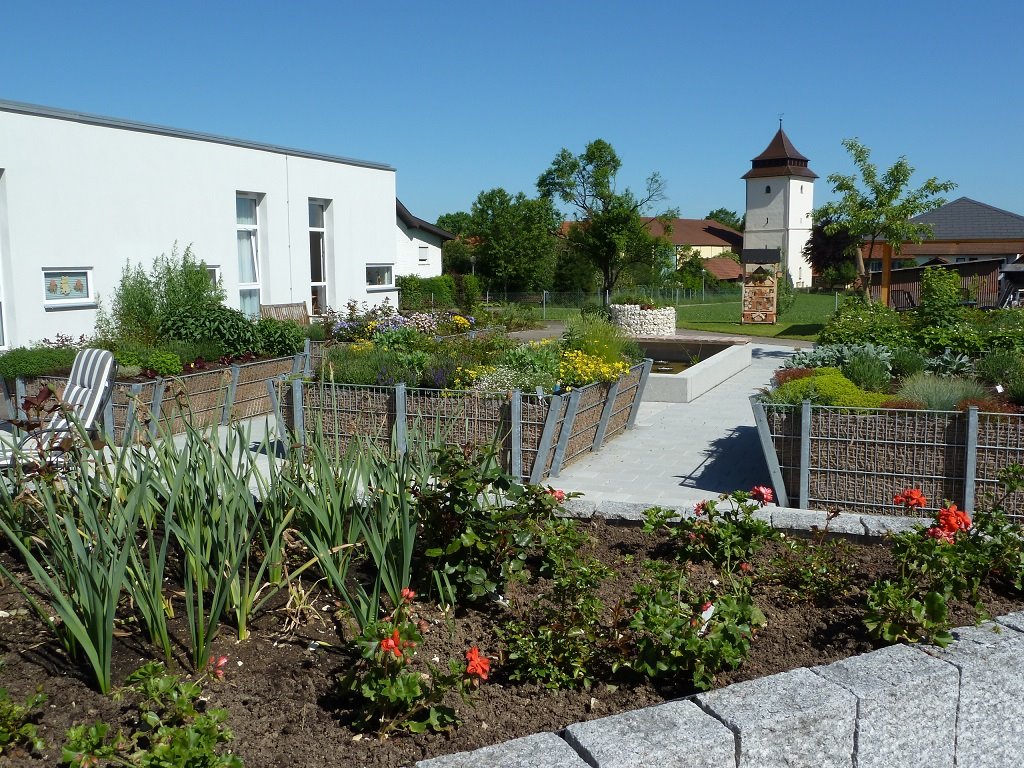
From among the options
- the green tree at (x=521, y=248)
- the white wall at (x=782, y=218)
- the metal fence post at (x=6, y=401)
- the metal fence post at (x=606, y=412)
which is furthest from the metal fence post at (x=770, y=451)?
the white wall at (x=782, y=218)

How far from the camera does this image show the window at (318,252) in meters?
18.7

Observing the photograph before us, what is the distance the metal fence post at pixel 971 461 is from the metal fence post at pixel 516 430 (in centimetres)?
318

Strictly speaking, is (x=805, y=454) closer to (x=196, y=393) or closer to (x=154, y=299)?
(x=196, y=393)

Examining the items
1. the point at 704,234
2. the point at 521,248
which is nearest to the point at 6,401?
the point at 521,248

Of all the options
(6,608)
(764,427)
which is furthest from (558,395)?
(6,608)

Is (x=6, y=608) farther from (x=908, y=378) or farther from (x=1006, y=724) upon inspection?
(x=908, y=378)

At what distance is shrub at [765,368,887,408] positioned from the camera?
268 inches

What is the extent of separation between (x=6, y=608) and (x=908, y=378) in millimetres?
7152

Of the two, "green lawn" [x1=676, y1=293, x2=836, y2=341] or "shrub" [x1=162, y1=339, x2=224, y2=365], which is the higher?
"shrub" [x1=162, y1=339, x2=224, y2=365]

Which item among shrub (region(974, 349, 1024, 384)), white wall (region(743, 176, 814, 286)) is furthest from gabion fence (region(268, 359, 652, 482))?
white wall (region(743, 176, 814, 286))

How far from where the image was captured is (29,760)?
2.43 meters

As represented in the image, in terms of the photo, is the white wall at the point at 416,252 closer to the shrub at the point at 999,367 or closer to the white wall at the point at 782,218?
the shrub at the point at 999,367

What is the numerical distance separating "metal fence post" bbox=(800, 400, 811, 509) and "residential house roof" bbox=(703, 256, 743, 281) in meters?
63.5

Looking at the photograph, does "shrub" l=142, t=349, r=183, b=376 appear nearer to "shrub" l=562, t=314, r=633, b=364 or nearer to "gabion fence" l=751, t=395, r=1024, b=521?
"shrub" l=562, t=314, r=633, b=364
